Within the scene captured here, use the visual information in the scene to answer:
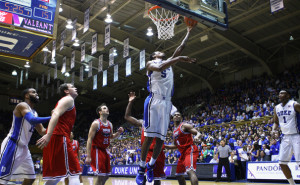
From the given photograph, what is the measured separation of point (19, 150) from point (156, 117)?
2136 millimetres

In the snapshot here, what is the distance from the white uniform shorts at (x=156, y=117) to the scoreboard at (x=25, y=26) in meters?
3.83

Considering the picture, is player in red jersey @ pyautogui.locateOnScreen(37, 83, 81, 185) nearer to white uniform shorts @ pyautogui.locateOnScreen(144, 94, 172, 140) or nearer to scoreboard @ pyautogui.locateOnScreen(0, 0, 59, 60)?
white uniform shorts @ pyautogui.locateOnScreen(144, 94, 172, 140)

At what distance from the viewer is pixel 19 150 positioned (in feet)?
14.7

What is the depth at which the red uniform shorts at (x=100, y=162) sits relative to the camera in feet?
19.2

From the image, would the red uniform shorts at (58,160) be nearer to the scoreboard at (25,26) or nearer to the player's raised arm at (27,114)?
the player's raised arm at (27,114)

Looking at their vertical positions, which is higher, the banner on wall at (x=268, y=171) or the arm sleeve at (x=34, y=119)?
the arm sleeve at (x=34, y=119)

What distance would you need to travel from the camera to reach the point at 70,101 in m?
4.47

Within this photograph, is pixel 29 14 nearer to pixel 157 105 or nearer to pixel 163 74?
pixel 163 74

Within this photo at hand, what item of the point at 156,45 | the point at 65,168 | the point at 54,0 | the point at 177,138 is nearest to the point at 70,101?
the point at 65,168

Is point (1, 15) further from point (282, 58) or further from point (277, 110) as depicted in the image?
point (282, 58)

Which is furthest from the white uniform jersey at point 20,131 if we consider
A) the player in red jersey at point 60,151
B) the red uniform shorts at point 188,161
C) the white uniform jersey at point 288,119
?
the white uniform jersey at point 288,119

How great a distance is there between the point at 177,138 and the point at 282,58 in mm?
19512

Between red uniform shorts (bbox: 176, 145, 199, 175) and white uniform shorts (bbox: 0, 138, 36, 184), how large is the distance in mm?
3185

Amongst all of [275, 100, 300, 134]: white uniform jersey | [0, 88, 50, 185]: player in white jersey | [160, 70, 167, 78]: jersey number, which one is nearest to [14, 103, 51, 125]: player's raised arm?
[0, 88, 50, 185]: player in white jersey
